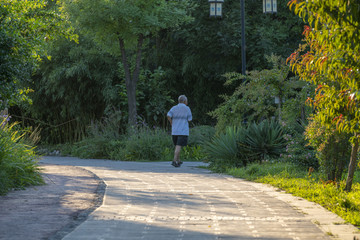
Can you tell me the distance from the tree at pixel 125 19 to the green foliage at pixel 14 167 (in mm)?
11283

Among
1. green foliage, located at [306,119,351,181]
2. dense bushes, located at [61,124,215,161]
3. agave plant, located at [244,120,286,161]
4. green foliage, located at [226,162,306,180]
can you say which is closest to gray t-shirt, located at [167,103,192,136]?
agave plant, located at [244,120,286,161]

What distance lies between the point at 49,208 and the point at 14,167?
295cm

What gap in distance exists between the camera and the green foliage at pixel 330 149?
9.36 m

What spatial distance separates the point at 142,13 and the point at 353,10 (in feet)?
59.3

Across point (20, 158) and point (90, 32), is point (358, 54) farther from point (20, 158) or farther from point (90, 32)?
point (90, 32)

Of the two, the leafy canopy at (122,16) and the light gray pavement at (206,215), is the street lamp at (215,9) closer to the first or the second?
the leafy canopy at (122,16)

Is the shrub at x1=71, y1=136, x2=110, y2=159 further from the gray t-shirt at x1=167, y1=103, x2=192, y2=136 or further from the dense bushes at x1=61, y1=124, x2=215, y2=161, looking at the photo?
the gray t-shirt at x1=167, y1=103, x2=192, y2=136

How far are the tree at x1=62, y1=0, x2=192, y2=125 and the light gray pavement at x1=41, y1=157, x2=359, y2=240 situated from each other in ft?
41.3

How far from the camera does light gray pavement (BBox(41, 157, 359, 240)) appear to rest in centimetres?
576

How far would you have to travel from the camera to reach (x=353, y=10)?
4.75 metres

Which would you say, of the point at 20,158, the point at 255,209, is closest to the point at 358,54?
the point at 255,209

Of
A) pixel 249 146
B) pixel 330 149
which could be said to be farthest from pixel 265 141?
pixel 330 149

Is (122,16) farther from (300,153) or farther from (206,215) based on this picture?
(206,215)

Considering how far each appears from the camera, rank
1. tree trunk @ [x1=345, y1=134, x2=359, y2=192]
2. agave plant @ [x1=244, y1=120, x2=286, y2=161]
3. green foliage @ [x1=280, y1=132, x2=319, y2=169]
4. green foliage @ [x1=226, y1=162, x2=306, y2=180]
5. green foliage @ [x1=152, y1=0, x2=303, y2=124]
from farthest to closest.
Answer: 1. green foliage @ [x1=152, y1=0, x2=303, y2=124]
2. agave plant @ [x1=244, y1=120, x2=286, y2=161]
3. green foliage @ [x1=280, y1=132, x2=319, y2=169]
4. green foliage @ [x1=226, y1=162, x2=306, y2=180]
5. tree trunk @ [x1=345, y1=134, x2=359, y2=192]
